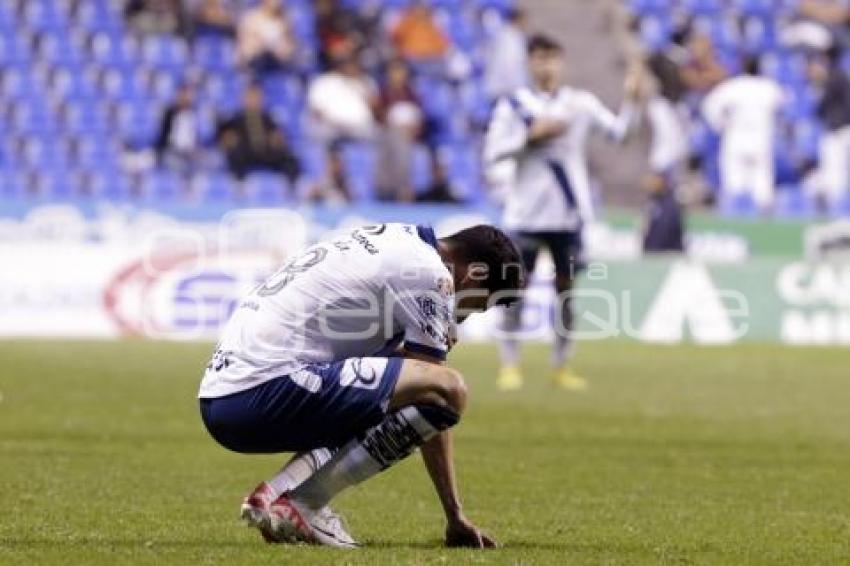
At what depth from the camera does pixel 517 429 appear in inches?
545

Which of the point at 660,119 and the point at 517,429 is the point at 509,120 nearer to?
the point at 517,429

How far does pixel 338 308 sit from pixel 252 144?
19428 millimetres

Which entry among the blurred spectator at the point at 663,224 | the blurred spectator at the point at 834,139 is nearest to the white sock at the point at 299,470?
the blurred spectator at the point at 663,224

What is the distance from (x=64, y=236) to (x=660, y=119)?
8921mm

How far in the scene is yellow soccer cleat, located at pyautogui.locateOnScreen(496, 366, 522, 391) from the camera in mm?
17500

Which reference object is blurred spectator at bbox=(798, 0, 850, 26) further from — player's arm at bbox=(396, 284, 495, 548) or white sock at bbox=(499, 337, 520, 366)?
player's arm at bbox=(396, 284, 495, 548)

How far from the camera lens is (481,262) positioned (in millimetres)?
7891

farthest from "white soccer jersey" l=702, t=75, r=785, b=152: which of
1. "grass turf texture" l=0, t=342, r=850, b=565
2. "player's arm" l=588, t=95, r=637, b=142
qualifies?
"player's arm" l=588, t=95, r=637, b=142

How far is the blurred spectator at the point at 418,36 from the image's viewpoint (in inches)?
1177

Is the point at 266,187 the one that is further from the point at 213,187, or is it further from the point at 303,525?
the point at 303,525

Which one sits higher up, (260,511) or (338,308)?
(338,308)

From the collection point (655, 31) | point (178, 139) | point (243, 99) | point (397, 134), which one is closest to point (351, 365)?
point (178, 139)

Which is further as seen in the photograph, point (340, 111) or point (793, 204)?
point (793, 204)

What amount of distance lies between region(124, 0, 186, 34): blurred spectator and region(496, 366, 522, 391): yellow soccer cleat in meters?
12.5
